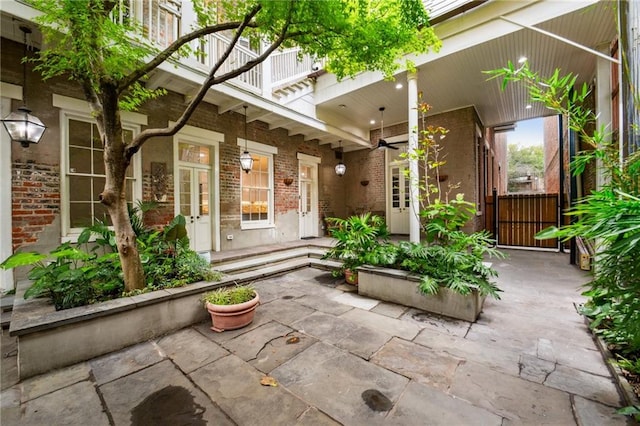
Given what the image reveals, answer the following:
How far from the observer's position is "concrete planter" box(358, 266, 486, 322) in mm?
3051

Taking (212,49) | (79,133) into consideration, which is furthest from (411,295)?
(212,49)

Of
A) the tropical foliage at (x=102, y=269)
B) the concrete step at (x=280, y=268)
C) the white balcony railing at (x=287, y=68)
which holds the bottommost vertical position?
the concrete step at (x=280, y=268)

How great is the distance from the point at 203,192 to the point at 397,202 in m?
6.28

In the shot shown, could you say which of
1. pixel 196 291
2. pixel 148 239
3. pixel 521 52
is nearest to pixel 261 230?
pixel 148 239

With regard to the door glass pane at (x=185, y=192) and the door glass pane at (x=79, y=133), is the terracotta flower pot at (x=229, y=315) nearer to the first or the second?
the door glass pane at (x=185, y=192)

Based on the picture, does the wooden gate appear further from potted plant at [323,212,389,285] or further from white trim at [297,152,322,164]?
potted plant at [323,212,389,285]

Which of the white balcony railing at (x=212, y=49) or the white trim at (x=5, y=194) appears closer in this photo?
the white trim at (x=5, y=194)

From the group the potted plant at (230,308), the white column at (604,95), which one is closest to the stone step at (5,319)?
the potted plant at (230,308)

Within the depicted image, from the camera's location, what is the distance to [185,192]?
545cm

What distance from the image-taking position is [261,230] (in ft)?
22.2

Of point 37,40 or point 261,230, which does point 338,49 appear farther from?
point 261,230

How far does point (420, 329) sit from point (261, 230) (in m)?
4.85

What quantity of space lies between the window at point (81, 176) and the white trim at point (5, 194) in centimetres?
54

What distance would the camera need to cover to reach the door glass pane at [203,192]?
5688 mm
